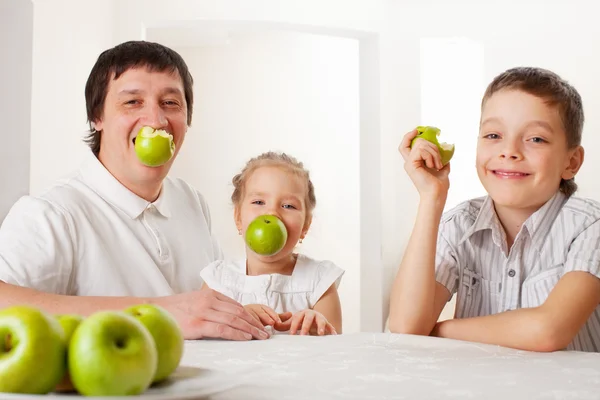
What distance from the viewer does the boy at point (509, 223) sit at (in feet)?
5.99

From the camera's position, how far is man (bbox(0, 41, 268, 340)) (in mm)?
1821

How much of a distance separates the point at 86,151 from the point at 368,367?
3.40 metres

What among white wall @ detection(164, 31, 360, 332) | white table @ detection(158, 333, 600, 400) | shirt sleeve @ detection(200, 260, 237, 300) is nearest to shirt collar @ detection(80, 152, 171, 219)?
shirt sleeve @ detection(200, 260, 237, 300)

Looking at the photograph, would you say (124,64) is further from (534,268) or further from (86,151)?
(86,151)

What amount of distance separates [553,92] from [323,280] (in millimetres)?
855

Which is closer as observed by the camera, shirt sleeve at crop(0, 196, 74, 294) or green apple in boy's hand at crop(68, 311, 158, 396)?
green apple in boy's hand at crop(68, 311, 158, 396)

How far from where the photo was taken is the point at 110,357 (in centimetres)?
81

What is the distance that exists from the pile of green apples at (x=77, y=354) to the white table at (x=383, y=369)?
0.38ft

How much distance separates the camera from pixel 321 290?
7.40 feet

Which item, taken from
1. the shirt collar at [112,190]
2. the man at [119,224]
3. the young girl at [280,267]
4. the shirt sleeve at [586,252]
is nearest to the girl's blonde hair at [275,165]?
the young girl at [280,267]

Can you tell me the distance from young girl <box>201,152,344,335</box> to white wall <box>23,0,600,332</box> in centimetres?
293

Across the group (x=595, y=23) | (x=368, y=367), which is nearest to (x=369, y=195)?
(x=595, y=23)

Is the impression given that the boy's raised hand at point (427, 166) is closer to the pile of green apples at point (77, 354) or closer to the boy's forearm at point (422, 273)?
the boy's forearm at point (422, 273)

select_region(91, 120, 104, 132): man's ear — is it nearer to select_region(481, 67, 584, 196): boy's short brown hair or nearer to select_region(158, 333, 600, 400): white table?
select_region(158, 333, 600, 400): white table
